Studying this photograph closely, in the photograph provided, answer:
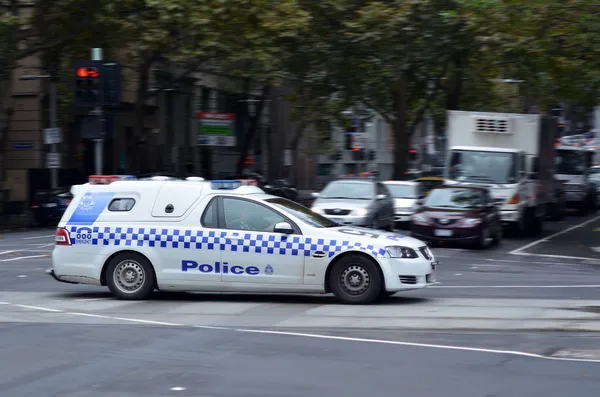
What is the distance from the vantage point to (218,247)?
12.8m

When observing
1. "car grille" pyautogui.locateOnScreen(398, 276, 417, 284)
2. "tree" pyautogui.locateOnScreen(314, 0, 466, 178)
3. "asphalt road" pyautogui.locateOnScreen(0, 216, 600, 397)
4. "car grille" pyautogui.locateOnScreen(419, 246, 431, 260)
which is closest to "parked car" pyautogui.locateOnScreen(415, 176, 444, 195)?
"tree" pyautogui.locateOnScreen(314, 0, 466, 178)

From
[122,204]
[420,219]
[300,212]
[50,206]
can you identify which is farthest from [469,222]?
[50,206]

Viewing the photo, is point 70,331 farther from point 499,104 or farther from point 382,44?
point 499,104

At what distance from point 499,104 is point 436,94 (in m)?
8.19

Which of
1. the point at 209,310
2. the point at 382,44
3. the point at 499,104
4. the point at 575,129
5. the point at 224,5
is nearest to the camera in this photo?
the point at 209,310

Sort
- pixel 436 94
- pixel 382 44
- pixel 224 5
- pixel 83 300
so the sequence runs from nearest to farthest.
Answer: pixel 83 300 < pixel 224 5 < pixel 382 44 < pixel 436 94

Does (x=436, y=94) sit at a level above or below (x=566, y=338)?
above

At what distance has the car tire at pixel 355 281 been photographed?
12383 millimetres

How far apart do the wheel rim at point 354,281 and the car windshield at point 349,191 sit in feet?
47.3

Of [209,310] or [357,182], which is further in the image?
[357,182]

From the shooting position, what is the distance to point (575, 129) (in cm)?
9412

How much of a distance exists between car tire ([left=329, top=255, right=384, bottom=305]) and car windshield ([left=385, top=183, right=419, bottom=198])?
1825cm

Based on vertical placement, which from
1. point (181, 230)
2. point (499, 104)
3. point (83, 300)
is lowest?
point (83, 300)

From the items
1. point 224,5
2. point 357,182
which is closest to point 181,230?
point 357,182
